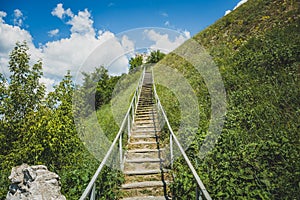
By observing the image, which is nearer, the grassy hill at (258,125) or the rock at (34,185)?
the rock at (34,185)

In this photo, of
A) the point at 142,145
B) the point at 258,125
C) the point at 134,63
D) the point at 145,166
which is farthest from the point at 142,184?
the point at 134,63

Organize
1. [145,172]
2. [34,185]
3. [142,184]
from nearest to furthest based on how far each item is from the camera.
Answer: [34,185] → [142,184] → [145,172]

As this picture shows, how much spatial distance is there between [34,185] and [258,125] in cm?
448

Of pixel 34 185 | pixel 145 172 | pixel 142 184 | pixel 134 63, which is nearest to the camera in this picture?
pixel 34 185

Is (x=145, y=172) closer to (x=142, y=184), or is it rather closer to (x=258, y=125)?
(x=142, y=184)

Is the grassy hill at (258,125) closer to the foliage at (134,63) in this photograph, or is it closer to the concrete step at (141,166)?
the concrete step at (141,166)

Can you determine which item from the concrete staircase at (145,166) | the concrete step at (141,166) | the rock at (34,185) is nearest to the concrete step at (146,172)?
the concrete staircase at (145,166)

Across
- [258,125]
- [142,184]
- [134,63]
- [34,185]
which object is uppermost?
[134,63]

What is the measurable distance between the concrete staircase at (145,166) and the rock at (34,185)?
80.4 inches

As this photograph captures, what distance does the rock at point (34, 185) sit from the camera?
2.61m

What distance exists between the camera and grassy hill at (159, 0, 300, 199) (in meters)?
3.32

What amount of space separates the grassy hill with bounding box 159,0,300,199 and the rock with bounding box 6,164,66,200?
6.95ft

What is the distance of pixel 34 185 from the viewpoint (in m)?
2.66

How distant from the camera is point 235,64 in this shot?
9.31 meters
